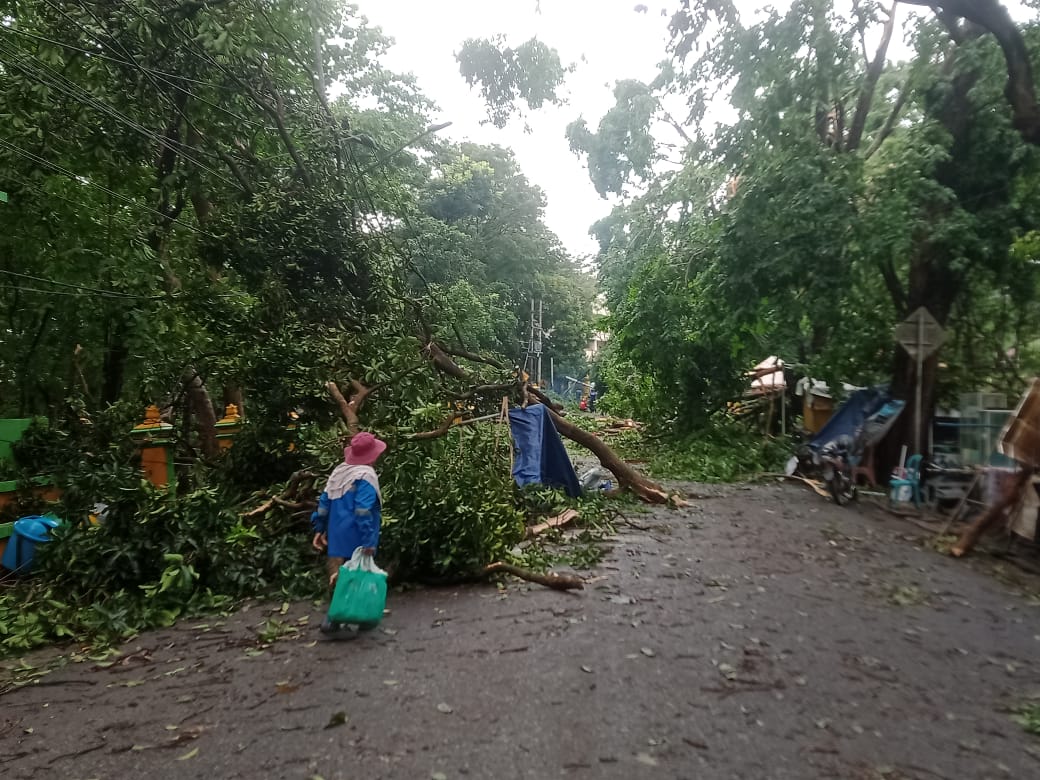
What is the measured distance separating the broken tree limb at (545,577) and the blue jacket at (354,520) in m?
1.53

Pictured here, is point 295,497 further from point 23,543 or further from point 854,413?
point 854,413

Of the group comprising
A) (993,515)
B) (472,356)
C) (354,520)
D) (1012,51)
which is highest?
(1012,51)

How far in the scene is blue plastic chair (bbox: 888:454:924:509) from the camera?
408 inches

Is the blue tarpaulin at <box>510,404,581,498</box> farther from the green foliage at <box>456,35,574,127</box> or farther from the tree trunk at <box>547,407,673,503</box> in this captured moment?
the green foliage at <box>456,35,574,127</box>

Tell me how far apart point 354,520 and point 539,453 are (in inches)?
189

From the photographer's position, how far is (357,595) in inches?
206

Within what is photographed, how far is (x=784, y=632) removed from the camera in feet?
Result: 17.5

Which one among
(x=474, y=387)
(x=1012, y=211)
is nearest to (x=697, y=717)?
(x=474, y=387)

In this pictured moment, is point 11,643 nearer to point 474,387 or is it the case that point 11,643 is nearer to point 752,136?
point 474,387

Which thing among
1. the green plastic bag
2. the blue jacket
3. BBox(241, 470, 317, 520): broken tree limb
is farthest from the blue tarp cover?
the green plastic bag

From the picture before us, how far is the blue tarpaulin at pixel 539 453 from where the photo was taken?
992cm

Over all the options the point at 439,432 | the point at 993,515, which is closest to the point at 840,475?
the point at 993,515

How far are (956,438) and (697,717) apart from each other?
9.46 m

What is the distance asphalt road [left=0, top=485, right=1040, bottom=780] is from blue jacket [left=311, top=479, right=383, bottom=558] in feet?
2.06
